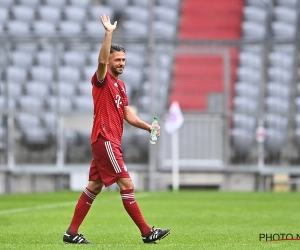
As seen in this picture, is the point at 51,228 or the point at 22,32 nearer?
the point at 51,228

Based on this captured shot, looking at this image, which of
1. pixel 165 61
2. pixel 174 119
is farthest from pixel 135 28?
pixel 174 119

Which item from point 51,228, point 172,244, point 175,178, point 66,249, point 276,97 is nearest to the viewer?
point 66,249

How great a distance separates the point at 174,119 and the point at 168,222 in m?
11.8

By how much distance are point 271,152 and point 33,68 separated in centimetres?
634

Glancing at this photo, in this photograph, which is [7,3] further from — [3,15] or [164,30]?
[164,30]

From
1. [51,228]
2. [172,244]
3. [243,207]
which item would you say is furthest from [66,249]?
[243,207]

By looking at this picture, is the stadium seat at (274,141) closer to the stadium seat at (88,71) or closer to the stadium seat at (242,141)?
the stadium seat at (242,141)

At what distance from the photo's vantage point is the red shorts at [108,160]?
865cm

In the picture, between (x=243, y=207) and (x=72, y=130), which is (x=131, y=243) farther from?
(x=72, y=130)

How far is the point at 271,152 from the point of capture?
24.7 meters

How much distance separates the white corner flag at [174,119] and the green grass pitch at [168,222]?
468cm

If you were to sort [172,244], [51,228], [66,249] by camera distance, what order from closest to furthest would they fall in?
[66,249], [172,244], [51,228]

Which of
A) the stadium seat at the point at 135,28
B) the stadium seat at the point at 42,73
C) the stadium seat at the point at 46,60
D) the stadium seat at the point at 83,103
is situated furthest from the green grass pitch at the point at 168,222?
the stadium seat at the point at 135,28

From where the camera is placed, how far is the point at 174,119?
78.3ft
